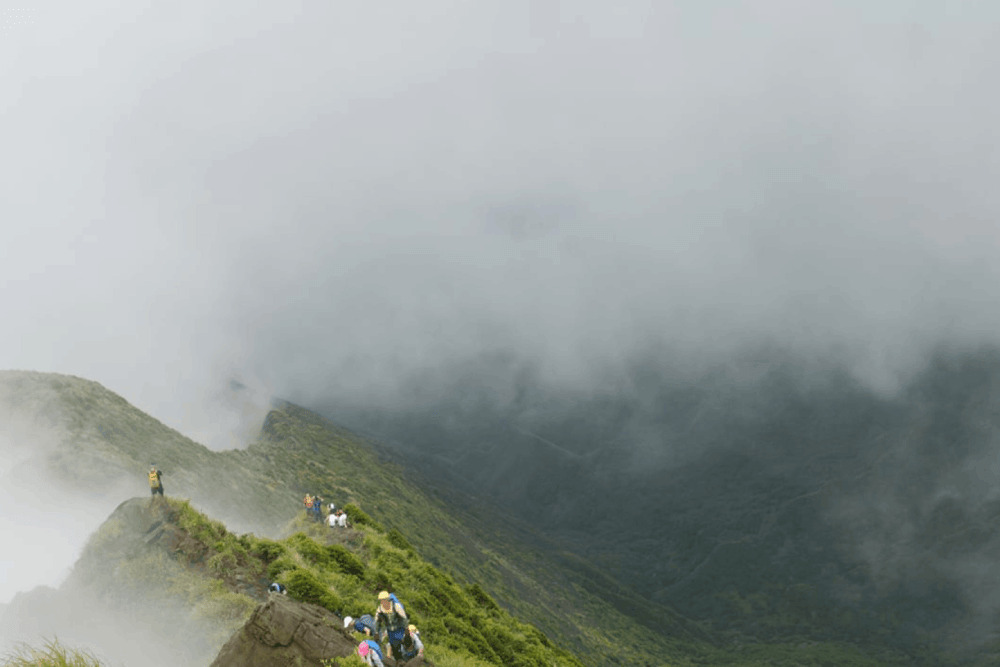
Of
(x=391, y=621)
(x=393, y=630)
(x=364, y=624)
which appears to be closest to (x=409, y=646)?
(x=393, y=630)

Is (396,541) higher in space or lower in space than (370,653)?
higher

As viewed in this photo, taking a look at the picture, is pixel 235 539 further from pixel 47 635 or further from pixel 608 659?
pixel 608 659

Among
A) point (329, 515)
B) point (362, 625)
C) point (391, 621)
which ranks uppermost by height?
point (329, 515)

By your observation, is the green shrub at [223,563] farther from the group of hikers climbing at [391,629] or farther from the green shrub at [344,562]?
the group of hikers climbing at [391,629]

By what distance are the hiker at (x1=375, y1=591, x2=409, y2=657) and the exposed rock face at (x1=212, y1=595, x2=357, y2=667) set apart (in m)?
0.81

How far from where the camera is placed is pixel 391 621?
1616 cm

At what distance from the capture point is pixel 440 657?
818 inches

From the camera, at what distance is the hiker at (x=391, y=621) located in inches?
631

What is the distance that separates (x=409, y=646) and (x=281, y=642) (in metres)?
3.27

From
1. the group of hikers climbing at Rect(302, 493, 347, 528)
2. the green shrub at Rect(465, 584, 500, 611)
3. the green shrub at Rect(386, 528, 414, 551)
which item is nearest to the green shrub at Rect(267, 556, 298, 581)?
the group of hikers climbing at Rect(302, 493, 347, 528)

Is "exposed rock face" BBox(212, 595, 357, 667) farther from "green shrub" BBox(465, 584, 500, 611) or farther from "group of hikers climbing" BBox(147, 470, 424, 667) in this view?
"green shrub" BBox(465, 584, 500, 611)

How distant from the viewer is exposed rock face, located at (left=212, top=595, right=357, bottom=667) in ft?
50.1

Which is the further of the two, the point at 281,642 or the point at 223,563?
the point at 223,563

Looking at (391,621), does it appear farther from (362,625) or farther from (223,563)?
(223,563)
